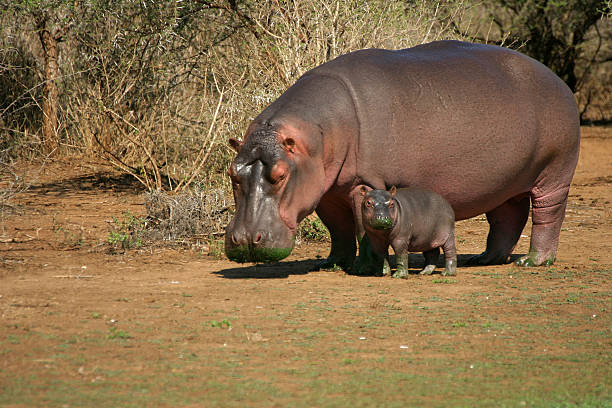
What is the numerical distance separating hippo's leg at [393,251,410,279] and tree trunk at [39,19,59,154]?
23.5 ft

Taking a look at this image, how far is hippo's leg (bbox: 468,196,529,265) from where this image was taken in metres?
8.27

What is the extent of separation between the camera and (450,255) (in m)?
7.22

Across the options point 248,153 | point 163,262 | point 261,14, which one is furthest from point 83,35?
point 248,153

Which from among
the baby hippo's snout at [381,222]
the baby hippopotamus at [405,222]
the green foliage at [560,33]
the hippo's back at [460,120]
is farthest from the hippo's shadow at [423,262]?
the green foliage at [560,33]

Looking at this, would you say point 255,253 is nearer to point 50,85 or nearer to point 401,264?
point 401,264

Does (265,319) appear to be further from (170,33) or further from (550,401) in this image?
(170,33)

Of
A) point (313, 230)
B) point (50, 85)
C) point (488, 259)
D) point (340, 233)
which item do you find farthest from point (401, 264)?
point (50, 85)

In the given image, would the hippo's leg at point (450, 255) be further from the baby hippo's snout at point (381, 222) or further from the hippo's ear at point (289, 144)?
the hippo's ear at point (289, 144)

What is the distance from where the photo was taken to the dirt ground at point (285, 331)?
4012mm

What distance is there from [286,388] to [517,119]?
14.2 feet

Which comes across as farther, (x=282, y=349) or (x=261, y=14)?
(x=261, y=14)

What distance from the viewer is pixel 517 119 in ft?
24.6

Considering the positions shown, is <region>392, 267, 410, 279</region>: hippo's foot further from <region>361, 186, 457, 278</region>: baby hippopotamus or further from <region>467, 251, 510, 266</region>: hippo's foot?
<region>467, 251, 510, 266</region>: hippo's foot

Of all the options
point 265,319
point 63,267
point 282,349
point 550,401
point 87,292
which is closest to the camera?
point 550,401
